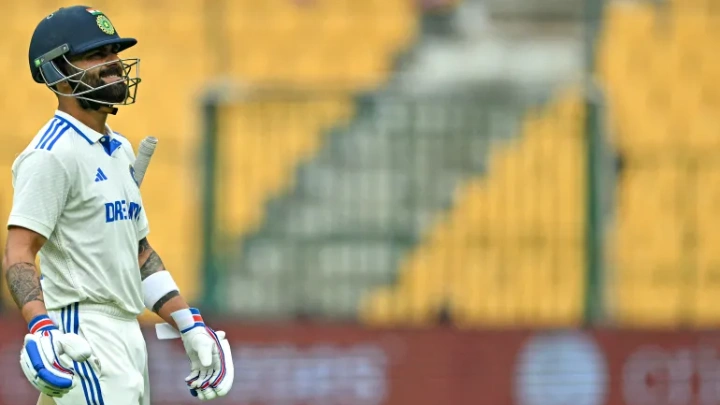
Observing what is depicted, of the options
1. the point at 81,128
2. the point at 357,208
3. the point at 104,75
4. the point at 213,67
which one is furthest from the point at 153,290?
the point at 213,67

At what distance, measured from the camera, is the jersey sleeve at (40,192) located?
12.9ft

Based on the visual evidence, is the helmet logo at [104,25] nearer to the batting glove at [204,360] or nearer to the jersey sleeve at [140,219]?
the jersey sleeve at [140,219]

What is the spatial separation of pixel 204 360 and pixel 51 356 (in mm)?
→ 722

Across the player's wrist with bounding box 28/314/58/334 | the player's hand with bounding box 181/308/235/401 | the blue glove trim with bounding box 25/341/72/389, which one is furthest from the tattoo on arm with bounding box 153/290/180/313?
the blue glove trim with bounding box 25/341/72/389

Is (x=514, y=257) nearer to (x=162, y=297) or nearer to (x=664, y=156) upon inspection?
(x=664, y=156)

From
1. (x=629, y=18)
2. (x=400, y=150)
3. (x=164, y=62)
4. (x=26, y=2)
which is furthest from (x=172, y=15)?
(x=629, y=18)

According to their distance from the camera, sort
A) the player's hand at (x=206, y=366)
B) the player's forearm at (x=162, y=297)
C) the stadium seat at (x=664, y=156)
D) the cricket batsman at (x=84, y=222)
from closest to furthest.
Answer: the cricket batsman at (x=84, y=222) < the player's hand at (x=206, y=366) < the player's forearm at (x=162, y=297) < the stadium seat at (x=664, y=156)

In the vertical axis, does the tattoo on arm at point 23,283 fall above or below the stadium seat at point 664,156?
above

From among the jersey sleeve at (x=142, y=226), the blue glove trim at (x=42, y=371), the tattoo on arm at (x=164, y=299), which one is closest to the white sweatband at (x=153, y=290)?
the tattoo on arm at (x=164, y=299)

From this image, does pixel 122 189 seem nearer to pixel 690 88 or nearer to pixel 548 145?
pixel 548 145

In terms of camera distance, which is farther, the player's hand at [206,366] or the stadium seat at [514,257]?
the stadium seat at [514,257]

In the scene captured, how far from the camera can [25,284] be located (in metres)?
3.90

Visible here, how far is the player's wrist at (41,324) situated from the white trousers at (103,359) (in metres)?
0.25


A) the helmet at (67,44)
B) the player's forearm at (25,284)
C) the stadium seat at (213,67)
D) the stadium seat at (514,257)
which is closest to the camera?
the player's forearm at (25,284)
